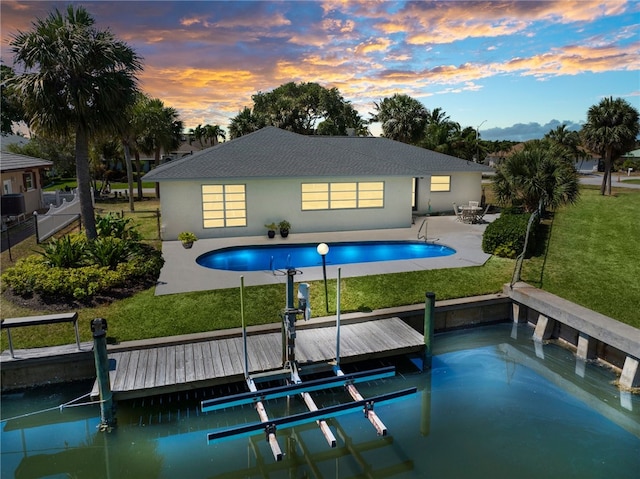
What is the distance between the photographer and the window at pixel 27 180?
23714 mm

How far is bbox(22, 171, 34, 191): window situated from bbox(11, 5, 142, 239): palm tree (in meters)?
11.3

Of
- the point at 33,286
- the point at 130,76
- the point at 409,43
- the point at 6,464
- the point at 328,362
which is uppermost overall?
the point at 409,43

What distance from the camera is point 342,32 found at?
74.9 ft

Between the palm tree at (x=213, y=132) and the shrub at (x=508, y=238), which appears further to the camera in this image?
the palm tree at (x=213, y=132)

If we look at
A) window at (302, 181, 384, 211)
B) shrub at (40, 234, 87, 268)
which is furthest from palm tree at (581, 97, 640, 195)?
shrub at (40, 234, 87, 268)

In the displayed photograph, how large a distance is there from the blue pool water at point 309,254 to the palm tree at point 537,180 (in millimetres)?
3452

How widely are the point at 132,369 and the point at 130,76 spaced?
10.6m

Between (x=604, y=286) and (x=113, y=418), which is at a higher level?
(x=604, y=286)

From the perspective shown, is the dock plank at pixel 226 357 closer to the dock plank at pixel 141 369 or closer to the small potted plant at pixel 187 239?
the dock plank at pixel 141 369

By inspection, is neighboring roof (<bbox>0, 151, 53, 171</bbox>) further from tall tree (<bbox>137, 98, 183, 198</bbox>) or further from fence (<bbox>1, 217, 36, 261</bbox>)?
tall tree (<bbox>137, 98, 183, 198</bbox>)

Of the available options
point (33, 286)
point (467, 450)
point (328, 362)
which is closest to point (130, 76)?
point (33, 286)

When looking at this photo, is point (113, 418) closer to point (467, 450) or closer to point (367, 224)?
point (467, 450)

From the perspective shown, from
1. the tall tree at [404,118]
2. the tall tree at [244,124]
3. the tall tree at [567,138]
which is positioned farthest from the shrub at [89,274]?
the tall tree at [567,138]

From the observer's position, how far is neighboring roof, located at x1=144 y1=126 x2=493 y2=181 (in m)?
18.5
